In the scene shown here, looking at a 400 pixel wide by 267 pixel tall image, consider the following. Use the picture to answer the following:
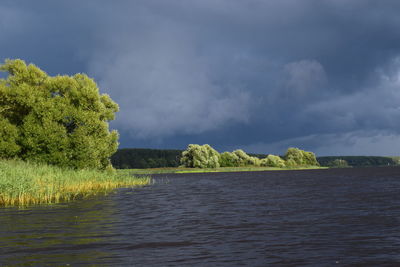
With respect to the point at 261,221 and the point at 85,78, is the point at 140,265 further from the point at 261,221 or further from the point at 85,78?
the point at 85,78

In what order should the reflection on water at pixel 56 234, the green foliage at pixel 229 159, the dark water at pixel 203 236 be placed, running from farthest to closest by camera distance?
the green foliage at pixel 229 159 < the reflection on water at pixel 56 234 < the dark water at pixel 203 236

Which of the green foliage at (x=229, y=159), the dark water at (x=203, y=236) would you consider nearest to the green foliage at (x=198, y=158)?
the green foliage at (x=229, y=159)

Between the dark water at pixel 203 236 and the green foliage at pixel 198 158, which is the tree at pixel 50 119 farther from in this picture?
the green foliage at pixel 198 158

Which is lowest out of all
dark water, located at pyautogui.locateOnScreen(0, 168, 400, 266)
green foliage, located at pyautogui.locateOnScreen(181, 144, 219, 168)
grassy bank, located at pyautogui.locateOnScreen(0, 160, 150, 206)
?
dark water, located at pyautogui.locateOnScreen(0, 168, 400, 266)

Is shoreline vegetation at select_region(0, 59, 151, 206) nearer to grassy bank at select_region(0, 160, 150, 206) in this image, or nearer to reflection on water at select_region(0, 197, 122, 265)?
grassy bank at select_region(0, 160, 150, 206)

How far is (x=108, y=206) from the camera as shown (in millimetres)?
31250

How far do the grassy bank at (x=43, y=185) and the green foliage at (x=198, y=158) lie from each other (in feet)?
351

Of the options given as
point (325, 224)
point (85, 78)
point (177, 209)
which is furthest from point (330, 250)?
point (85, 78)

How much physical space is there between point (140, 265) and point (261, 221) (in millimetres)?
11395

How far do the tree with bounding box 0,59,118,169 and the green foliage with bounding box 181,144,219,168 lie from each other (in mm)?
99536

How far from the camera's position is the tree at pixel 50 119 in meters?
59.2

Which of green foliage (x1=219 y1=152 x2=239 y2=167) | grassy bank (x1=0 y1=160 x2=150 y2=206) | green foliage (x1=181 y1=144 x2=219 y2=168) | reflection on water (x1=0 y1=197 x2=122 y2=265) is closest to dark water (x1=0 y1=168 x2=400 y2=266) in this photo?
reflection on water (x1=0 y1=197 x2=122 y2=265)

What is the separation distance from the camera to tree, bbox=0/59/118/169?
2329 inches

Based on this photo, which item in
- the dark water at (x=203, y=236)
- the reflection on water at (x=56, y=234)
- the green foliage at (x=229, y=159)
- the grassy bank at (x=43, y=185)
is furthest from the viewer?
the green foliage at (x=229, y=159)
